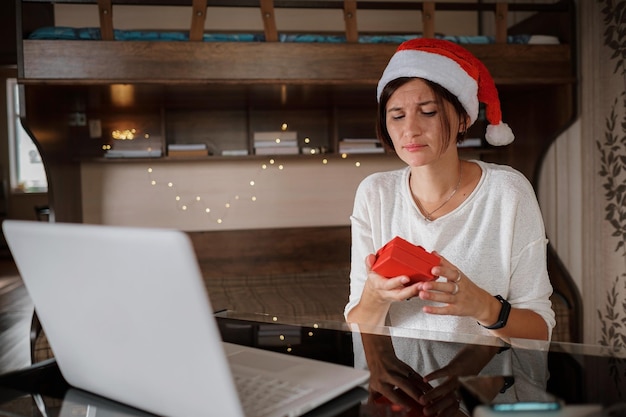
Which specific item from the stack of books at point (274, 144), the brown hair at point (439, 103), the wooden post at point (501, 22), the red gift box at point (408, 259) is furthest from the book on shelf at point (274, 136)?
the red gift box at point (408, 259)

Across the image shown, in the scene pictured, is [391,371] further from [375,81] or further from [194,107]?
[194,107]

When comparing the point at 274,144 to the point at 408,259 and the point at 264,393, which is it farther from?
the point at 264,393

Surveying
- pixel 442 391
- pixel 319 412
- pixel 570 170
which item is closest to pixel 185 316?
pixel 319 412

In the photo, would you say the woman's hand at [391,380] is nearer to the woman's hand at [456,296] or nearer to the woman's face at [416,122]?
the woman's hand at [456,296]

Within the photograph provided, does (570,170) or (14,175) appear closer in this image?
(570,170)

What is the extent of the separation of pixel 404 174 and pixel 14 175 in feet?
27.3

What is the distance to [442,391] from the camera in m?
0.75

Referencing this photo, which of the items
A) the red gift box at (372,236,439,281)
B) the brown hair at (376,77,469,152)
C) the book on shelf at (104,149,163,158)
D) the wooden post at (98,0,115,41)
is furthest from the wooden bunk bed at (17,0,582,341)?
the red gift box at (372,236,439,281)

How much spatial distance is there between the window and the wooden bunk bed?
5.77 meters

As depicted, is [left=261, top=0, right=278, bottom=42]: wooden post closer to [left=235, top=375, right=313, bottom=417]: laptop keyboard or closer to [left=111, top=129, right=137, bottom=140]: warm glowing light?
[left=111, top=129, right=137, bottom=140]: warm glowing light

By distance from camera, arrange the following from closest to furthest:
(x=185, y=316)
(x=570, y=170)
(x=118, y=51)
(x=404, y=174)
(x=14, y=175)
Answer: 1. (x=185, y=316)
2. (x=404, y=174)
3. (x=118, y=51)
4. (x=570, y=170)
5. (x=14, y=175)

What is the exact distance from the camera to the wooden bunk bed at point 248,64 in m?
2.84

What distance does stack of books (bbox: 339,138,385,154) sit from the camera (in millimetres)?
3926

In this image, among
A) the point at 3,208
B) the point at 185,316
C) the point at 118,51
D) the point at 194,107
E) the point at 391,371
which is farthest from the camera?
the point at 3,208
